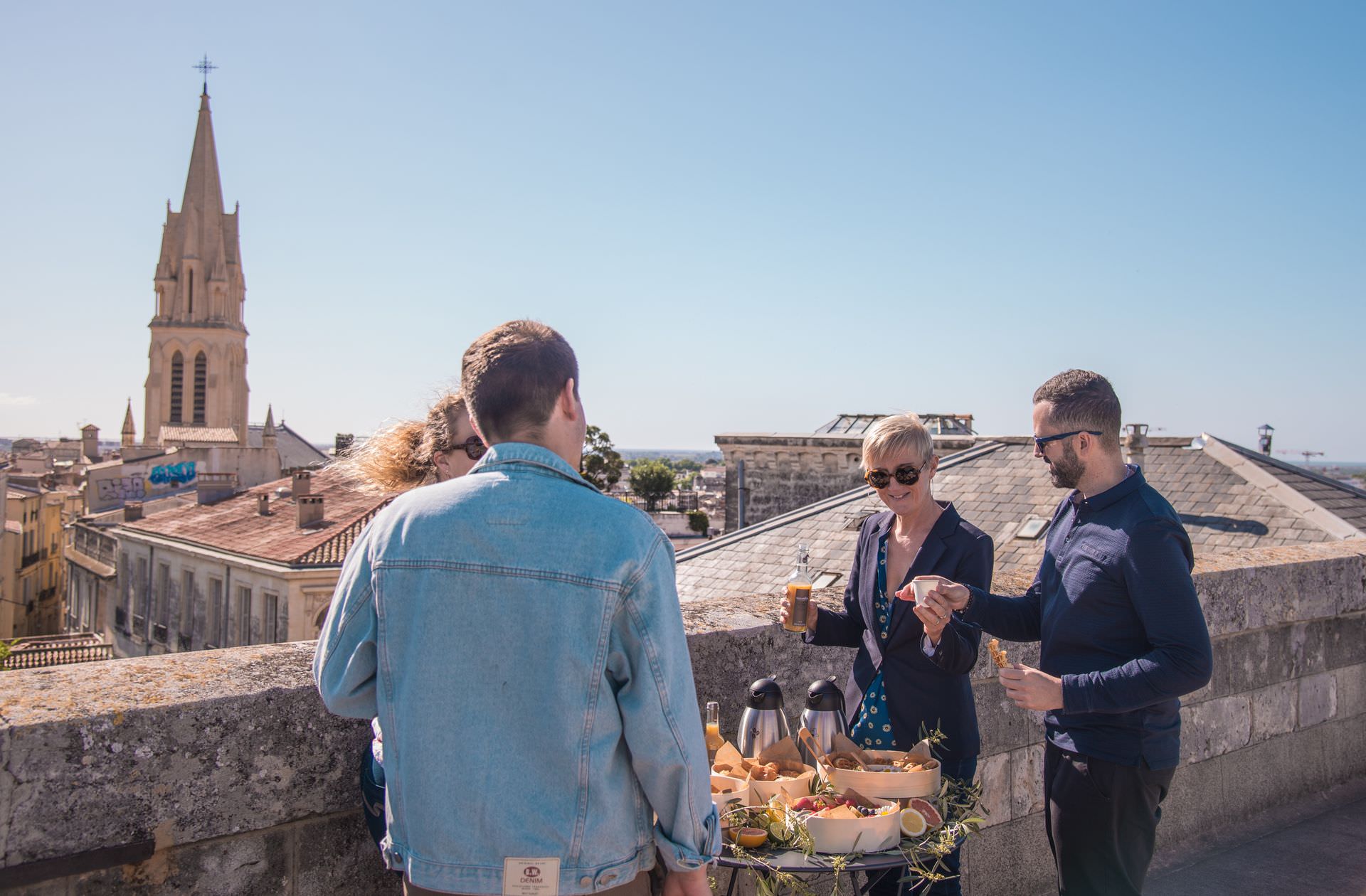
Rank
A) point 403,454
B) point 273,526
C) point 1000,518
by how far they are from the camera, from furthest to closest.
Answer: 1. point 273,526
2. point 1000,518
3. point 403,454

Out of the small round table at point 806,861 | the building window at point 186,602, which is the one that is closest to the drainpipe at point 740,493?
the building window at point 186,602

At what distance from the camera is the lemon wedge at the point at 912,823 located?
2584 mm

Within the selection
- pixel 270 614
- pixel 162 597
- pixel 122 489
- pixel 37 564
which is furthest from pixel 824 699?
pixel 37 564

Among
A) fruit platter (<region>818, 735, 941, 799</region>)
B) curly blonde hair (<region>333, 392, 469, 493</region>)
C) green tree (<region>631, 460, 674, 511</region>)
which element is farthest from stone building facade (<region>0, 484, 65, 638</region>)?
fruit platter (<region>818, 735, 941, 799</region>)

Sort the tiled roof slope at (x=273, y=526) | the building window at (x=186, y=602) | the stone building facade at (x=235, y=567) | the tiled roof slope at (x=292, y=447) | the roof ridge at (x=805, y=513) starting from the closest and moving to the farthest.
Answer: the roof ridge at (x=805, y=513) < the stone building facade at (x=235, y=567) < the tiled roof slope at (x=273, y=526) < the building window at (x=186, y=602) < the tiled roof slope at (x=292, y=447)

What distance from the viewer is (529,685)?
1829 millimetres

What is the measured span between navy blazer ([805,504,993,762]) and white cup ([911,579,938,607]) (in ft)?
0.54

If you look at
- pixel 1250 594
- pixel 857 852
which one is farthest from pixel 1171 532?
pixel 1250 594

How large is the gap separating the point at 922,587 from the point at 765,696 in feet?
1.79

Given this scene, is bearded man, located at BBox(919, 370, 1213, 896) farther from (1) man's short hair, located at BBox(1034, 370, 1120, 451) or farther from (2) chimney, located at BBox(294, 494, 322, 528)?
(2) chimney, located at BBox(294, 494, 322, 528)

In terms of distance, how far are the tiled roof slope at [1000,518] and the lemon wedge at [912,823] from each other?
37.6ft

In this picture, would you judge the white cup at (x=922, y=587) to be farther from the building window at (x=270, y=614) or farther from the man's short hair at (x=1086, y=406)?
the building window at (x=270, y=614)

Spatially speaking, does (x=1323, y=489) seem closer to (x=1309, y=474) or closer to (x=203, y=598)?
(x=1309, y=474)

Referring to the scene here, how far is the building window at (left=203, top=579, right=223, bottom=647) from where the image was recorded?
97.9 ft
